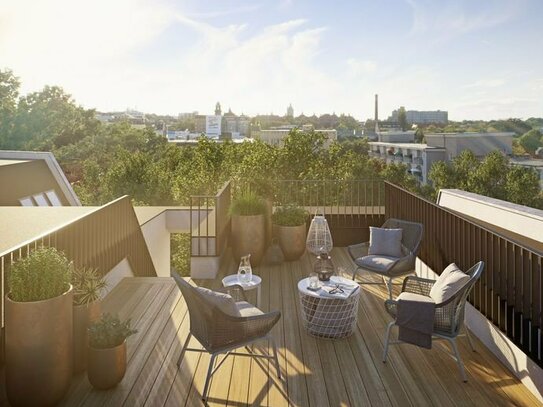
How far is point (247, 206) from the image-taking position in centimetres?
755

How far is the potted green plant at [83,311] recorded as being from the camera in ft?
11.8

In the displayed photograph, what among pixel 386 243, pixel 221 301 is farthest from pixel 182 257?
pixel 221 301

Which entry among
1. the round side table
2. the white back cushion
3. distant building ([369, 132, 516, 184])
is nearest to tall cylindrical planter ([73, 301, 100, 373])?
the round side table

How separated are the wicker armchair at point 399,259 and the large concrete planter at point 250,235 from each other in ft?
5.31

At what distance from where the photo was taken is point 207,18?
21.8m

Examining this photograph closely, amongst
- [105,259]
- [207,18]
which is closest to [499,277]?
[105,259]

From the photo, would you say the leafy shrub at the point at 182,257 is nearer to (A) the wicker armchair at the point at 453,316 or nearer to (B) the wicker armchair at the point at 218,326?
(B) the wicker armchair at the point at 218,326

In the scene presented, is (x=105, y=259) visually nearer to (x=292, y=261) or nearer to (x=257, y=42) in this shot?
(x=292, y=261)

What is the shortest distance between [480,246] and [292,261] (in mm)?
3725

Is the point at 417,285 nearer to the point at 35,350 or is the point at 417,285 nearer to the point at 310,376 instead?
the point at 310,376

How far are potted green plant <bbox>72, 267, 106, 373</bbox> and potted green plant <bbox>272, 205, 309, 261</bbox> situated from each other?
4.29 meters

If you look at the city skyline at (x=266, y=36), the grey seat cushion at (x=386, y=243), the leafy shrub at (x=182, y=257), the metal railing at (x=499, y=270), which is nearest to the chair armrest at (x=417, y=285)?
the metal railing at (x=499, y=270)

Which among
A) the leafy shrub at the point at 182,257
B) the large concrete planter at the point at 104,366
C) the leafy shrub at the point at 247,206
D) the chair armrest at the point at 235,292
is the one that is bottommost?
the leafy shrub at the point at 182,257

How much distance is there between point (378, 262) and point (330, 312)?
1.74m
